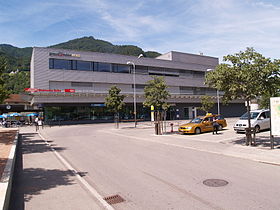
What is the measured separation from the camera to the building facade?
41938 mm

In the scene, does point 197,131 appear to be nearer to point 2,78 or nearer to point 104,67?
point 2,78

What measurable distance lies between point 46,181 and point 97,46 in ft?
487

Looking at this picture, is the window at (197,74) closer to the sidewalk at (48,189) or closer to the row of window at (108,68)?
the row of window at (108,68)

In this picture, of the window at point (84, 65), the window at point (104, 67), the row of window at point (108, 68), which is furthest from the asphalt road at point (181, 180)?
the window at point (104, 67)

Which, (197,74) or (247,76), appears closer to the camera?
(247,76)

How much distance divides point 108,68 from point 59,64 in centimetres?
988

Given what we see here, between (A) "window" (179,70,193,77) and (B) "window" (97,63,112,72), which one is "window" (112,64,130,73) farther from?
(A) "window" (179,70,193,77)

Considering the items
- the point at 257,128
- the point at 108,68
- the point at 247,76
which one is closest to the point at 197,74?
the point at 108,68

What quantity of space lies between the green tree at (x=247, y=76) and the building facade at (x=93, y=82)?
3361cm

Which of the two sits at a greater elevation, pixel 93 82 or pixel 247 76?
pixel 93 82

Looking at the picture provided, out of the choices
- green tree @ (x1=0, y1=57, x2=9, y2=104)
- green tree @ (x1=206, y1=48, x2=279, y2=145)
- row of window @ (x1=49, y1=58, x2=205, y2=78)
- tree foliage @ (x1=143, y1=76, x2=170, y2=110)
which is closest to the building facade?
row of window @ (x1=49, y1=58, x2=205, y2=78)

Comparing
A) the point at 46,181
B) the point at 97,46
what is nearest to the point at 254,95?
the point at 46,181

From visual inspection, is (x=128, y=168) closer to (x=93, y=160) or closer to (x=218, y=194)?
(x=93, y=160)

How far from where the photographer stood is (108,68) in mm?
48812
